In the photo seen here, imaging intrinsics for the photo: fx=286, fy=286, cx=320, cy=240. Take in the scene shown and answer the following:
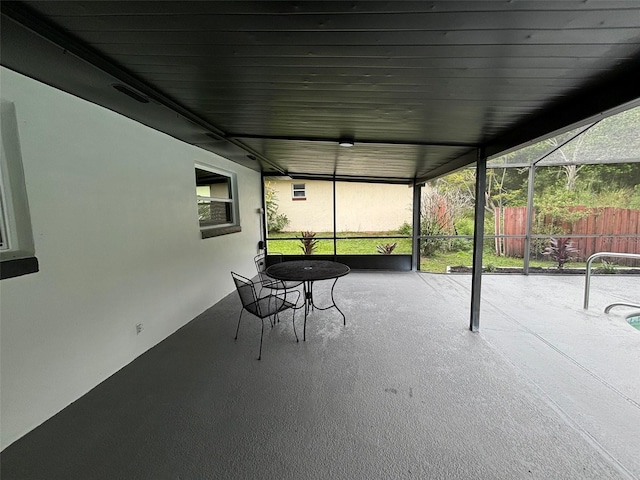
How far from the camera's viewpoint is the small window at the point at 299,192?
7.34m

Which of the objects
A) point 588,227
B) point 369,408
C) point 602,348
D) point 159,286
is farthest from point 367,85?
point 588,227

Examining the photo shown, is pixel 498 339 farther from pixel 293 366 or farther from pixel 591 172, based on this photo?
pixel 591 172

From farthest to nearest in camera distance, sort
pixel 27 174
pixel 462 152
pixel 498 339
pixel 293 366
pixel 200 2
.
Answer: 1. pixel 462 152
2. pixel 498 339
3. pixel 293 366
4. pixel 27 174
5. pixel 200 2

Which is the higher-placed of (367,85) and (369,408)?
(367,85)

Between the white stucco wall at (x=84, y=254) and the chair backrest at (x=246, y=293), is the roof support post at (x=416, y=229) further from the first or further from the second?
the white stucco wall at (x=84, y=254)

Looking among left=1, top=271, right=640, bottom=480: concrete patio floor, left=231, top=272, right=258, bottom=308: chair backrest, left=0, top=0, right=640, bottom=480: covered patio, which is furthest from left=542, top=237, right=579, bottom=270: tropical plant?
left=231, top=272, right=258, bottom=308: chair backrest

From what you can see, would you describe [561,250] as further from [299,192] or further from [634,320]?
[299,192]

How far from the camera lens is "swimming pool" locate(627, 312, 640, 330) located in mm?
3799

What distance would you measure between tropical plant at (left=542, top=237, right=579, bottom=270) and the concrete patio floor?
11.4 feet

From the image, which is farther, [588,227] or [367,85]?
[588,227]

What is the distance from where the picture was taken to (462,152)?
3738mm

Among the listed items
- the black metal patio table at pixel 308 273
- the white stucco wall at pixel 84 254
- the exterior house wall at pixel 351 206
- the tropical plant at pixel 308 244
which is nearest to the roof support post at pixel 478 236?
the black metal patio table at pixel 308 273

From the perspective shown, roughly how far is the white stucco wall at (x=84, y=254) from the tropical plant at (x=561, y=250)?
305 inches

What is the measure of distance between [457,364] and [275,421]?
1.71m
